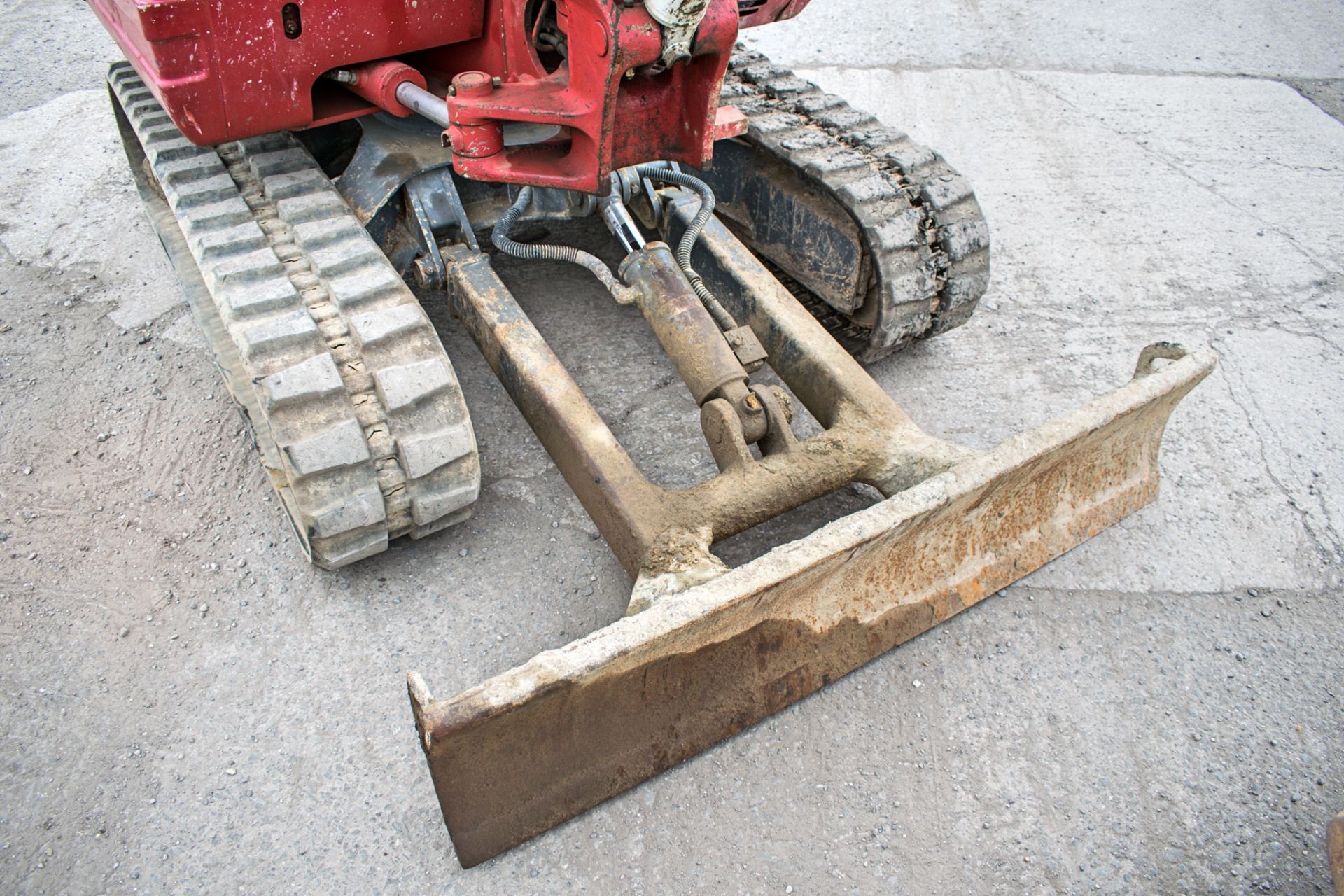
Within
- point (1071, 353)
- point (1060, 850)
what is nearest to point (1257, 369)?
point (1071, 353)

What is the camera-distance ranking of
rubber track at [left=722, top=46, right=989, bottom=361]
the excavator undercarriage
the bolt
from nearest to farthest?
the excavator undercarriage → the bolt → rubber track at [left=722, top=46, right=989, bottom=361]

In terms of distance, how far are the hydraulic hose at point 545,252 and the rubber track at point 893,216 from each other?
2.55 feet

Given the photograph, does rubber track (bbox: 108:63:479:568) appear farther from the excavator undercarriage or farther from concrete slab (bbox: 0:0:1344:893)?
concrete slab (bbox: 0:0:1344:893)

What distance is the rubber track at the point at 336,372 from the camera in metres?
2.24

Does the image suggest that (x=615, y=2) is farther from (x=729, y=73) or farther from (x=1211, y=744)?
(x=1211, y=744)

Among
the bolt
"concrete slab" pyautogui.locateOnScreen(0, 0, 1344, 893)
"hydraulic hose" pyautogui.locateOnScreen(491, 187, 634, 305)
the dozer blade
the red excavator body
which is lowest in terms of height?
"concrete slab" pyautogui.locateOnScreen(0, 0, 1344, 893)

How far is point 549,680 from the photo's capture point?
5.66ft

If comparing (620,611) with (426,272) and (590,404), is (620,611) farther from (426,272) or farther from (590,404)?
(426,272)

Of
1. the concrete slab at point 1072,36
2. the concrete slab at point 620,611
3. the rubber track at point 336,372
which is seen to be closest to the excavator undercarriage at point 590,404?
the rubber track at point 336,372

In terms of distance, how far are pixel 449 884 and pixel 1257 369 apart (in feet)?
10.8

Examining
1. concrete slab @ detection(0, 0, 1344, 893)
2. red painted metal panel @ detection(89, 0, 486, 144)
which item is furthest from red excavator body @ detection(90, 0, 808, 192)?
concrete slab @ detection(0, 0, 1344, 893)

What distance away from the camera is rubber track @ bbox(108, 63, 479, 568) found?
224cm

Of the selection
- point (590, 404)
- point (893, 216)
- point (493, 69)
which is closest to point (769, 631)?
point (590, 404)

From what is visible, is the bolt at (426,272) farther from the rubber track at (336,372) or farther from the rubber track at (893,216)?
the rubber track at (893,216)
